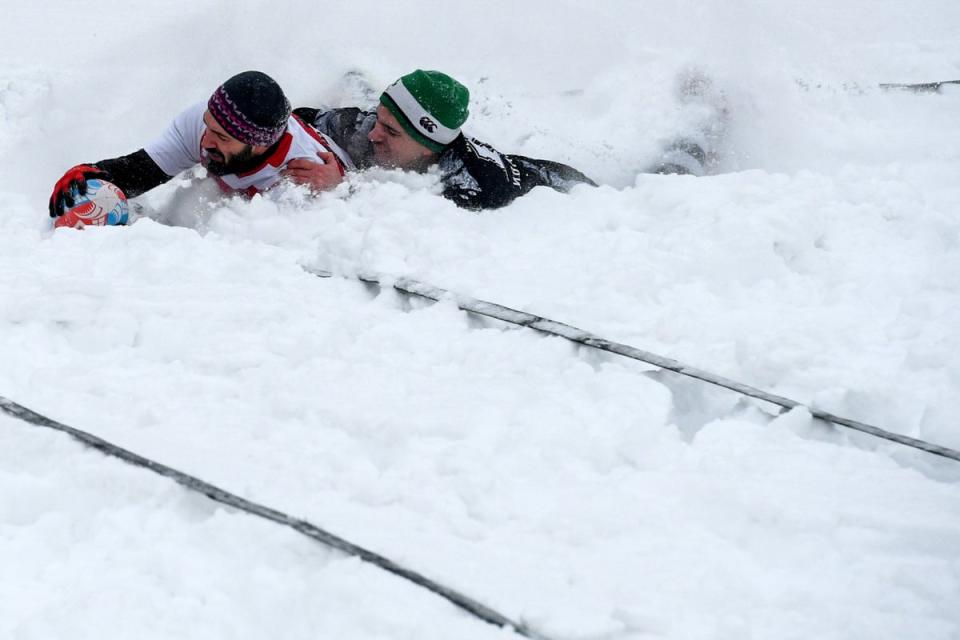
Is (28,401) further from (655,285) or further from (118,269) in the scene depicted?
(655,285)

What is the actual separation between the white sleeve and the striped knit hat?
39 cm

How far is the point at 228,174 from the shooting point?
433 centimetres

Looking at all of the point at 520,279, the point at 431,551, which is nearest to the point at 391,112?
the point at 520,279

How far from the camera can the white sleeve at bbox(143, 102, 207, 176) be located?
443 centimetres

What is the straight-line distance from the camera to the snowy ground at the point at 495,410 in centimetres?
197

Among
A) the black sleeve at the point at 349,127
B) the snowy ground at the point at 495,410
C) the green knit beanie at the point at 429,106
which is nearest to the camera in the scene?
the snowy ground at the point at 495,410

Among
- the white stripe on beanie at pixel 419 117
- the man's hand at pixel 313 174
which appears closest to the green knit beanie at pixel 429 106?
the white stripe on beanie at pixel 419 117

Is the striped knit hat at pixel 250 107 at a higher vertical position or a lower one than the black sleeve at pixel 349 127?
higher

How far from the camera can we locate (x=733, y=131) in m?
5.96

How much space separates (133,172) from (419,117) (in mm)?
1545

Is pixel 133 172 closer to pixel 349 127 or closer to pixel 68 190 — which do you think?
pixel 68 190

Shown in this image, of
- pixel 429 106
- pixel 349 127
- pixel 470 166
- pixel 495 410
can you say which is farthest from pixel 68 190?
pixel 495 410

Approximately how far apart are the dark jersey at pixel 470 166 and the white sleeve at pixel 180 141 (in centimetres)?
93

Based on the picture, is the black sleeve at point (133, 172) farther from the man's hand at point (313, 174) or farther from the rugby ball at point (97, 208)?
the man's hand at point (313, 174)
